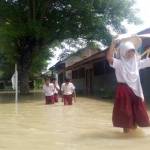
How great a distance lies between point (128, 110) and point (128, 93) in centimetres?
34

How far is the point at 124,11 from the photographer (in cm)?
3127

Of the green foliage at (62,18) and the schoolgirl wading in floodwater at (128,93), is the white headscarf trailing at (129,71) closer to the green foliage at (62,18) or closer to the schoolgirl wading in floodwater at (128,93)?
the schoolgirl wading in floodwater at (128,93)

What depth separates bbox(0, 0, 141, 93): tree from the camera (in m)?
28.8

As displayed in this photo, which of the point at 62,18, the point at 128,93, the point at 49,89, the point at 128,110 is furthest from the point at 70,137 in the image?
the point at 62,18

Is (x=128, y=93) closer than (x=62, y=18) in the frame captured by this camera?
Yes

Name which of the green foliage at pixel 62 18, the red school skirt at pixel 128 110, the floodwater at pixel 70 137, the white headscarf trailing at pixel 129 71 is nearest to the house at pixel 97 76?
the green foliage at pixel 62 18

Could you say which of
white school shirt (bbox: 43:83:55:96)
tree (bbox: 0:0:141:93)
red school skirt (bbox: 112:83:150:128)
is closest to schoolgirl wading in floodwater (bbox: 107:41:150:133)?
red school skirt (bbox: 112:83:150:128)

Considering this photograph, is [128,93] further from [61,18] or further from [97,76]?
[97,76]

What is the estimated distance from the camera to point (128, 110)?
8867mm

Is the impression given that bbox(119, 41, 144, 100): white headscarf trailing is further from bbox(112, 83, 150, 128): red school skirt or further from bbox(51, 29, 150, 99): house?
bbox(51, 29, 150, 99): house

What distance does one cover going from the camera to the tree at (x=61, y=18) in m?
28.8

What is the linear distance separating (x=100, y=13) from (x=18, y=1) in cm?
546

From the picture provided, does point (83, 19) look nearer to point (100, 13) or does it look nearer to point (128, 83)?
point (100, 13)

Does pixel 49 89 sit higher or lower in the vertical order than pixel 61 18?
lower
